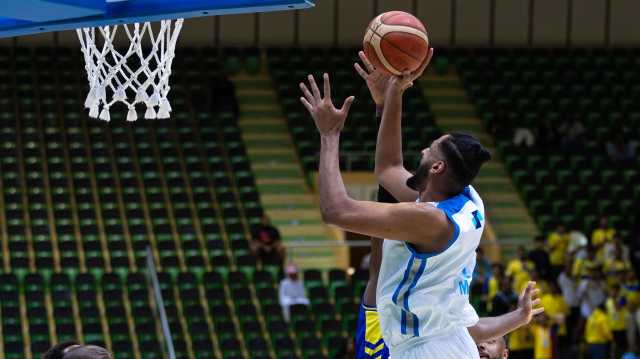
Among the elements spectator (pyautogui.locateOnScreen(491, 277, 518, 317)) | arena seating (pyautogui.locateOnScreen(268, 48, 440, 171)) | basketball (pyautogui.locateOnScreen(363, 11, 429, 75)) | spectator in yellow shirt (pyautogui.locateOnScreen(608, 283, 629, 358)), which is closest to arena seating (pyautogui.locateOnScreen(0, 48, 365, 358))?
arena seating (pyautogui.locateOnScreen(268, 48, 440, 171))

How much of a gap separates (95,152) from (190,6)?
1314cm

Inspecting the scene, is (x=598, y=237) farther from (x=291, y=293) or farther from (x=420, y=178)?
(x=420, y=178)

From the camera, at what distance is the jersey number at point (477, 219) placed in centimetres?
364

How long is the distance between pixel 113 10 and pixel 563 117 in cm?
1541

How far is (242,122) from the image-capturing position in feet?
63.1

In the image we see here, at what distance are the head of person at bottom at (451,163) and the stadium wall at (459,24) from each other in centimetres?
1703

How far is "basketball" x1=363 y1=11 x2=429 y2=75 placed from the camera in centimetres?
411

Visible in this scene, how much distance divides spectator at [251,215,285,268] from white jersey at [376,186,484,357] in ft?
37.1

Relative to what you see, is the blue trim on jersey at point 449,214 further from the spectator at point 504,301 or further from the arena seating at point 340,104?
the arena seating at point 340,104

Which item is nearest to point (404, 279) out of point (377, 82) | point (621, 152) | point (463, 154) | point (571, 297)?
point (463, 154)

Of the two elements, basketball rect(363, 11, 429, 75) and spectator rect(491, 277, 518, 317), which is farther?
spectator rect(491, 277, 518, 317)

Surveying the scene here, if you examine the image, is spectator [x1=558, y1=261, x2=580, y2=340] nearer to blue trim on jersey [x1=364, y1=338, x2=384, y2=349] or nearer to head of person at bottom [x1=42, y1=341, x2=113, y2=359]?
blue trim on jersey [x1=364, y1=338, x2=384, y2=349]

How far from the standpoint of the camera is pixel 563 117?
19172mm

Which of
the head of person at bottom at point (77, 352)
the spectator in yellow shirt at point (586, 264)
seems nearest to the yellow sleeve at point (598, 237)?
the spectator in yellow shirt at point (586, 264)
